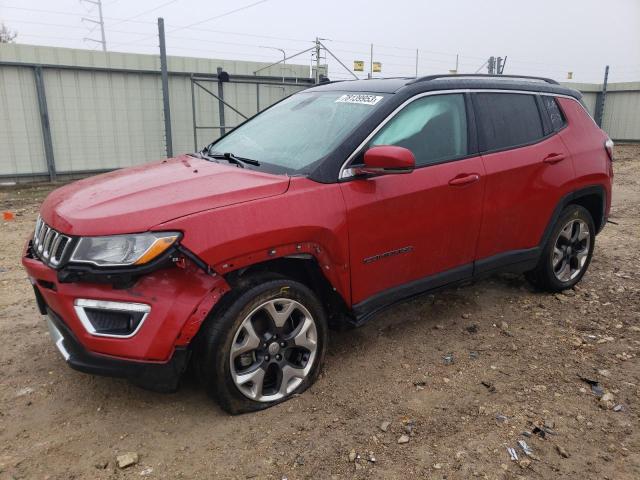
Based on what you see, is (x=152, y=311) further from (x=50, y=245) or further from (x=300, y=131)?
(x=300, y=131)

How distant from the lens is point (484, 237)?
3.72 meters

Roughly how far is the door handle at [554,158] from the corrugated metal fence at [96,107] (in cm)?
737

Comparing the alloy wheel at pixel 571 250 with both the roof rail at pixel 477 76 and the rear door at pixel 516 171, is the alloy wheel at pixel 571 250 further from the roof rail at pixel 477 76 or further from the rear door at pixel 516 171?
the roof rail at pixel 477 76

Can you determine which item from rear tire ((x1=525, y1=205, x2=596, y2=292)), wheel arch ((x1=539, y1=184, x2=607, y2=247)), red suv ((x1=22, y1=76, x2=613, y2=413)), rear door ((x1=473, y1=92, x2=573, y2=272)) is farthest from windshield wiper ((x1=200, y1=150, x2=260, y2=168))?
rear tire ((x1=525, y1=205, x2=596, y2=292))

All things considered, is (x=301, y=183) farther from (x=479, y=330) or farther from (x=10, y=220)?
(x=10, y=220)

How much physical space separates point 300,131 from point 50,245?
1656 mm

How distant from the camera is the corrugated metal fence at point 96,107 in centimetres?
969

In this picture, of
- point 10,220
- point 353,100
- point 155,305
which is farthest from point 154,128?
point 155,305

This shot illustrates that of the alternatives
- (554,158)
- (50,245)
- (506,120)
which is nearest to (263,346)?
(50,245)


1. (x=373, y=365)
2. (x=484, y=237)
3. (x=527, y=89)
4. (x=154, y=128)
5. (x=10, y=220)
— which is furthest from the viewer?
(x=154, y=128)

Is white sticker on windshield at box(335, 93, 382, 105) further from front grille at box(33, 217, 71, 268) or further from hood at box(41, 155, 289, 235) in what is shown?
front grille at box(33, 217, 71, 268)

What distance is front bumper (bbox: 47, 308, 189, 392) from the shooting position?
247 cm

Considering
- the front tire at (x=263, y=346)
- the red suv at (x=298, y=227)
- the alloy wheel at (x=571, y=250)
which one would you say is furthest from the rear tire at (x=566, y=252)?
the front tire at (x=263, y=346)

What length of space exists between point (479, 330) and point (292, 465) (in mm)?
1998
